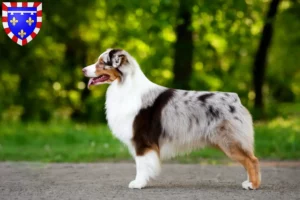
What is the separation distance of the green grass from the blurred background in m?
0.03

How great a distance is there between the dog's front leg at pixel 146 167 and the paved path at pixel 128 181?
0.47 ft

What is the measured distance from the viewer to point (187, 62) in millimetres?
22438

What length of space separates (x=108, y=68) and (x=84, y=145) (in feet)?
20.7

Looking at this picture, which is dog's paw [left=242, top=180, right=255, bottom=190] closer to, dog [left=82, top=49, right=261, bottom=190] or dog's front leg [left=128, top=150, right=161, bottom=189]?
dog [left=82, top=49, right=261, bottom=190]

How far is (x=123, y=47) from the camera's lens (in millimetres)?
27859

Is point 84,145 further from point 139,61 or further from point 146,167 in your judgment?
point 139,61

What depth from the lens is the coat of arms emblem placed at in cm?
1110

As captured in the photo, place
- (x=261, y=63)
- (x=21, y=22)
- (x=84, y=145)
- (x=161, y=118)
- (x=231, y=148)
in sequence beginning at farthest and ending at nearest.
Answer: (x=261, y=63)
(x=84, y=145)
(x=21, y=22)
(x=161, y=118)
(x=231, y=148)

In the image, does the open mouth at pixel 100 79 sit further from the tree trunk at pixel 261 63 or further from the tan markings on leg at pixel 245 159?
the tree trunk at pixel 261 63

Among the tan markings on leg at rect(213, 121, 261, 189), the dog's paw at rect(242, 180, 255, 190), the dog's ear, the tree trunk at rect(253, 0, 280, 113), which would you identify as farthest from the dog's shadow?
the tree trunk at rect(253, 0, 280, 113)

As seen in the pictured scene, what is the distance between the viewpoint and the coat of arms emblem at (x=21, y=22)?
11102 mm

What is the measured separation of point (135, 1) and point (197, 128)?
10.7 meters

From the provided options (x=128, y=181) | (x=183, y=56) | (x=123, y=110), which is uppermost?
(x=183, y=56)

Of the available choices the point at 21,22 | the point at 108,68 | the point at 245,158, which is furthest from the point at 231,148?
the point at 21,22
